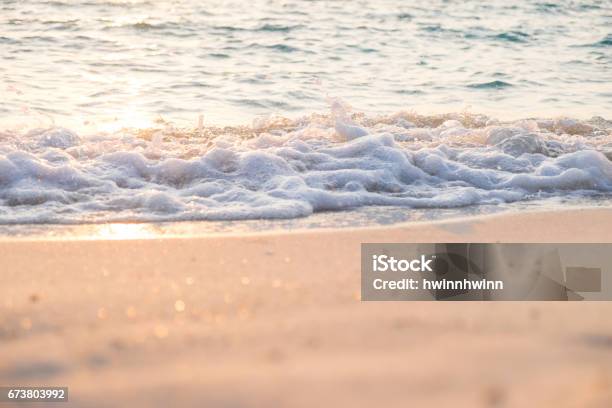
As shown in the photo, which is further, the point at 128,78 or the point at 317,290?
the point at 128,78

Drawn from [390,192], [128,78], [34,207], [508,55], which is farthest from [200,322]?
[508,55]

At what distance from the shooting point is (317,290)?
2.73m

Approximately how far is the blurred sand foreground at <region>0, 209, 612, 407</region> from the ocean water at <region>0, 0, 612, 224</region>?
2.94 feet

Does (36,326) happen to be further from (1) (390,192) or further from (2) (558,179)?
(2) (558,179)

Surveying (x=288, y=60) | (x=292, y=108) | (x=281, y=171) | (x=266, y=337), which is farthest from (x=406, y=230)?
(x=288, y=60)

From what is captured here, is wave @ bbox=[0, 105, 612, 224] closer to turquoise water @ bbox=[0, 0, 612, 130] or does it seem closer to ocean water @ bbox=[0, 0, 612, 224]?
ocean water @ bbox=[0, 0, 612, 224]

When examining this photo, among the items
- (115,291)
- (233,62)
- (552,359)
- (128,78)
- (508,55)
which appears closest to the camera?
(552,359)

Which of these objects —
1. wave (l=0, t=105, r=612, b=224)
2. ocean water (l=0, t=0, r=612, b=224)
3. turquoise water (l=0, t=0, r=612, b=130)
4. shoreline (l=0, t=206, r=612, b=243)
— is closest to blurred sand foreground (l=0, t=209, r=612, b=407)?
shoreline (l=0, t=206, r=612, b=243)

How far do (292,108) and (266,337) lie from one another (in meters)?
4.80

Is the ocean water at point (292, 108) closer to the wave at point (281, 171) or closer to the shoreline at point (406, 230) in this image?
the wave at point (281, 171)

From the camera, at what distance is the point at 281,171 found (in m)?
4.52

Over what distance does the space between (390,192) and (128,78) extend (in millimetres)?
4386

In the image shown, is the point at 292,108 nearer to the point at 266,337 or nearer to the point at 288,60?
the point at 288,60

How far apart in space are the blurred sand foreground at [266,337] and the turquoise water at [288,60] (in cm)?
336
